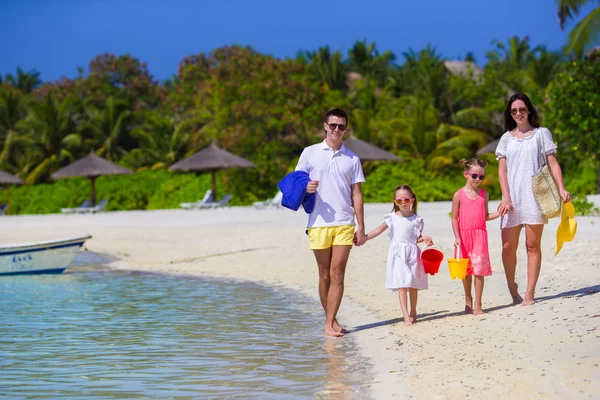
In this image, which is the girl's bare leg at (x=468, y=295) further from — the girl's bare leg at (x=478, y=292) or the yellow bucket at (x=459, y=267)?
the yellow bucket at (x=459, y=267)

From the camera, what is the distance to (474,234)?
25.0ft

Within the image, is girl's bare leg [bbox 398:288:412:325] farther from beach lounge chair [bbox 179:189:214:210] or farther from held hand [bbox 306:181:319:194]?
beach lounge chair [bbox 179:189:214:210]

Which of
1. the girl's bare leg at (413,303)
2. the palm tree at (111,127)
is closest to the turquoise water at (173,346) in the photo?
the girl's bare leg at (413,303)

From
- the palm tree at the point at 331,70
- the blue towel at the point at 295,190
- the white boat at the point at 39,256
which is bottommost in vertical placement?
the white boat at the point at 39,256

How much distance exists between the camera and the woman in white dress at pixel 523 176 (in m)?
7.51

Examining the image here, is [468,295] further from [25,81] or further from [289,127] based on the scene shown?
[25,81]

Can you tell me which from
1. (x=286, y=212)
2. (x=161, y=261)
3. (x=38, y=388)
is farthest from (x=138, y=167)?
(x=38, y=388)

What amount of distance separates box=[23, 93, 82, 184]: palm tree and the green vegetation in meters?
0.06

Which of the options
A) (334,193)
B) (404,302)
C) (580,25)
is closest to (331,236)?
(334,193)

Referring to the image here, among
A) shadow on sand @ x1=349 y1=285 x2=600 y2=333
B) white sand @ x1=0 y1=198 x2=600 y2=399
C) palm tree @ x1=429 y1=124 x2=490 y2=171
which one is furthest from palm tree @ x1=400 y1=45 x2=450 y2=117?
shadow on sand @ x1=349 y1=285 x2=600 y2=333

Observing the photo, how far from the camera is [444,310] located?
8.61 metres

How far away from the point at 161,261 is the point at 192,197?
1668 cm

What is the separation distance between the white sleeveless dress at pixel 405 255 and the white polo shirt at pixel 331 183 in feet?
1.84

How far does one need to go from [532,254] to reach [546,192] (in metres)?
0.55
